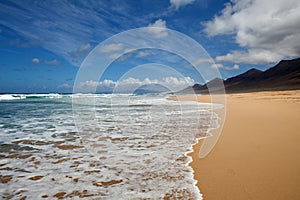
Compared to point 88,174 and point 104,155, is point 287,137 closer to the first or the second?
point 104,155

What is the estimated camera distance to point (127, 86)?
16.1 m

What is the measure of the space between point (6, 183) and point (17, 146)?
2.43 m

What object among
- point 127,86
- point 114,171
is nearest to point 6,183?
point 114,171

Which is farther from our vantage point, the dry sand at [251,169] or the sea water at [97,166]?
the sea water at [97,166]

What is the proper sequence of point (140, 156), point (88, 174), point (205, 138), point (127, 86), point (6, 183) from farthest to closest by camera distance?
point (127, 86), point (205, 138), point (140, 156), point (88, 174), point (6, 183)

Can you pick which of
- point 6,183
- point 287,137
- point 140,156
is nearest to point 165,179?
point 140,156

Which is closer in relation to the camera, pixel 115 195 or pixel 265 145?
pixel 115 195

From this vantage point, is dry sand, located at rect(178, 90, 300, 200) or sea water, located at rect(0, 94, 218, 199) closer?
dry sand, located at rect(178, 90, 300, 200)

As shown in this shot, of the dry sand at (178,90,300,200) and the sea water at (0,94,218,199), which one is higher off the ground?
the dry sand at (178,90,300,200)

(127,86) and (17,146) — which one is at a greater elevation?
(127,86)

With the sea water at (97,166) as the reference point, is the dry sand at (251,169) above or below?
above

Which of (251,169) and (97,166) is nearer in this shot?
(251,169)

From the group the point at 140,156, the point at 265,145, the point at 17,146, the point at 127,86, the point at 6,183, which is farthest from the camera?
the point at 127,86

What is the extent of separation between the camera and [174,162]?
3.94 m
